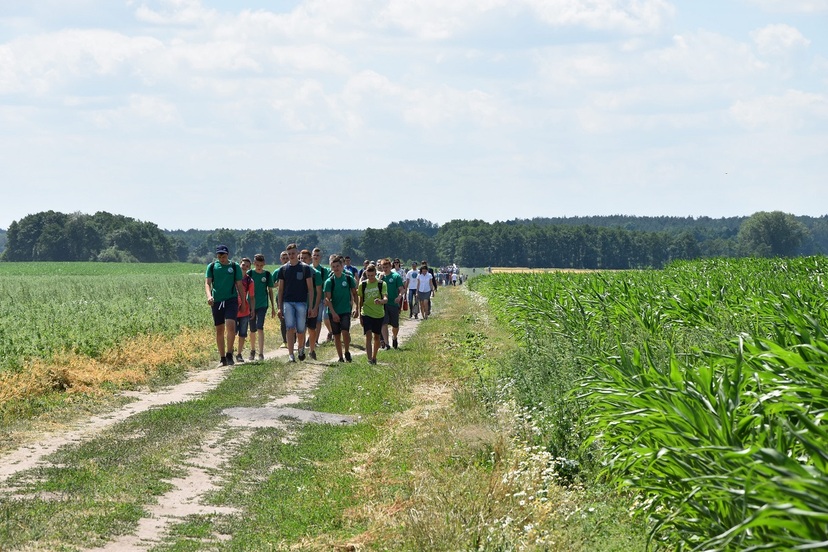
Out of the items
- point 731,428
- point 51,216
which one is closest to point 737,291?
point 731,428

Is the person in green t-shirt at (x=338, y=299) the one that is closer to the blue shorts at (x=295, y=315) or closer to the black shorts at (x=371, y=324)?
the black shorts at (x=371, y=324)

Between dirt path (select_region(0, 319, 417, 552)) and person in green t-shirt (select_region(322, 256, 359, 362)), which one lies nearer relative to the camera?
dirt path (select_region(0, 319, 417, 552))

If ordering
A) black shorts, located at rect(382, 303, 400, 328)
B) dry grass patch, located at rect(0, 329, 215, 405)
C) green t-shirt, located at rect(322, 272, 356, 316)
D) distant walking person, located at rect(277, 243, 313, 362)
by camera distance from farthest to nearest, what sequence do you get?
black shorts, located at rect(382, 303, 400, 328)
green t-shirt, located at rect(322, 272, 356, 316)
distant walking person, located at rect(277, 243, 313, 362)
dry grass patch, located at rect(0, 329, 215, 405)

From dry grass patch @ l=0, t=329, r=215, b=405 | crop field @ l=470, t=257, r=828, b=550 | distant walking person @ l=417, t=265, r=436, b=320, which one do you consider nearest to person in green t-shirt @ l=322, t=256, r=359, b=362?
dry grass patch @ l=0, t=329, r=215, b=405

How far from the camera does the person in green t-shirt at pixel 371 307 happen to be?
18750 mm

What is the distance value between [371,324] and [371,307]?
32 cm

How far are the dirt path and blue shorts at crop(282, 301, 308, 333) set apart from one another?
4.48 ft

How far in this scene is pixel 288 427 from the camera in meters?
12.1

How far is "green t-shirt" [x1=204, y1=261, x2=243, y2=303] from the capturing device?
17.8m

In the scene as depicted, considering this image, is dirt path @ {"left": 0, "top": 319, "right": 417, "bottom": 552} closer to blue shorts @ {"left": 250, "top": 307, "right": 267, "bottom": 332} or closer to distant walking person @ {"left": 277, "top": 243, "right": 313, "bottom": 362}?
distant walking person @ {"left": 277, "top": 243, "right": 313, "bottom": 362}

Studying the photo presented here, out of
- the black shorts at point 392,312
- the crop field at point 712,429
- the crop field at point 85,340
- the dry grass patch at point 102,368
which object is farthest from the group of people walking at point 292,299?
the crop field at point 712,429

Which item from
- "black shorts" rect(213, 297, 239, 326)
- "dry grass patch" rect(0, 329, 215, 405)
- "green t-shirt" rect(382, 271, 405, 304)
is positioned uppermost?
"green t-shirt" rect(382, 271, 405, 304)

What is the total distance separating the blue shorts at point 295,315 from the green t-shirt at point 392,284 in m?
2.27

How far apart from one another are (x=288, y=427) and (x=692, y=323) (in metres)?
6.01
